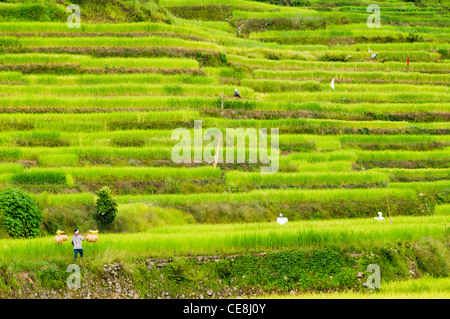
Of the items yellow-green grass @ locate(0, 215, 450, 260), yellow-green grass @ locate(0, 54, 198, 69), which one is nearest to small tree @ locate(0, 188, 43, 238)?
yellow-green grass @ locate(0, 215, 450, 260)

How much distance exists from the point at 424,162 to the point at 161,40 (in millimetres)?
13086

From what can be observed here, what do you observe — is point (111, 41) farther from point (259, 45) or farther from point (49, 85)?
point (259, 45)

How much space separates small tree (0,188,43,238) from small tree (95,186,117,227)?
5.21ft

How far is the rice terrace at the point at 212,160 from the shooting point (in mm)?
14211

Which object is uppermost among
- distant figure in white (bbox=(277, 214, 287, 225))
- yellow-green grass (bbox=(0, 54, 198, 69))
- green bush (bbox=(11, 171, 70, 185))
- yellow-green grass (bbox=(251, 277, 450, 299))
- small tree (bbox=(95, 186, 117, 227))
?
yellow-green grass (bbox=(0, 54, 198, 69))

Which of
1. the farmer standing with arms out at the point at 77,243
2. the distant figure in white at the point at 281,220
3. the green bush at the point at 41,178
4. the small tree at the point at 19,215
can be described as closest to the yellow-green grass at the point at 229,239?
the distant figure in white at the point at 281,220

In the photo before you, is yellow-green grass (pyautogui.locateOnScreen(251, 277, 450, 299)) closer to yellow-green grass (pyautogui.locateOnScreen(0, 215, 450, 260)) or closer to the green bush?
yellow-green grass (pyautogui.locateOnScreen(0, 215, 450, 260))

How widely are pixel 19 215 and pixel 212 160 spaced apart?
796 cm

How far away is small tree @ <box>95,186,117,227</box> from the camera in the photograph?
1638 cm

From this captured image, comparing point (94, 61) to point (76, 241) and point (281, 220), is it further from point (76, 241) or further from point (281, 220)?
point (76, 241)

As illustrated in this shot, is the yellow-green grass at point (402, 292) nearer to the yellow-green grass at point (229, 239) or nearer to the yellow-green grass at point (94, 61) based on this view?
the yellow-green grass at point (229, 239)

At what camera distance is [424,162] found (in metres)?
24.0

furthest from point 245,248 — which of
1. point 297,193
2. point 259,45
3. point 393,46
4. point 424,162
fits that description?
point 393,46

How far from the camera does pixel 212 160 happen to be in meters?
21.5
